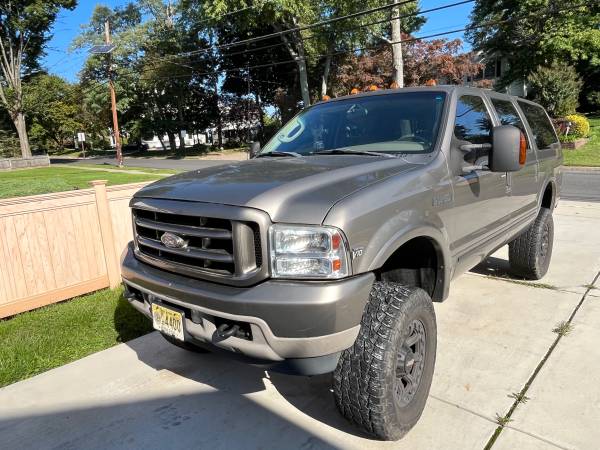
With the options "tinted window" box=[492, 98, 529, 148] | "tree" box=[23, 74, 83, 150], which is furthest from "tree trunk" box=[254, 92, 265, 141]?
"tinted window" box=[492, 98, 529, 148]

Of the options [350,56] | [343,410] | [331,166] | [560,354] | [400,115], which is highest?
[350,56]

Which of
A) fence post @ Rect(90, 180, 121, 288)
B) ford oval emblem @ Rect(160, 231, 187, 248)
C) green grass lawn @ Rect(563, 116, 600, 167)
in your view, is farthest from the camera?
green grass lawn @ Rect(563, 116, 600, 167)

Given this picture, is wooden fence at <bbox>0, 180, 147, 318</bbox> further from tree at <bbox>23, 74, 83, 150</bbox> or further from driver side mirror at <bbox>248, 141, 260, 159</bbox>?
tree at <bbox>23, 74, 83, 150</bbox>

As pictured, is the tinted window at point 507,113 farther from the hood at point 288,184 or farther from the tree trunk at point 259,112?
the tree trunk at point 259,112

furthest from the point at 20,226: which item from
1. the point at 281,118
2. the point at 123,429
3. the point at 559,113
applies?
the point at 281,118

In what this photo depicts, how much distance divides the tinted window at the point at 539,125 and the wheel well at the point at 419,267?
2.52m

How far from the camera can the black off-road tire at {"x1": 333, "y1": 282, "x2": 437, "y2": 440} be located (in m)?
2.28

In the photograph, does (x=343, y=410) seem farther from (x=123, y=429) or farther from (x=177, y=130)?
(x=177, y=130)

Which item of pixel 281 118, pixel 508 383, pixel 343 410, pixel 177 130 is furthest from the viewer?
pixel 177 130

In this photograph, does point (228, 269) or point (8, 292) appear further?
point (8, 292)

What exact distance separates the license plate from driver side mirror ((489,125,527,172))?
7.12 ft

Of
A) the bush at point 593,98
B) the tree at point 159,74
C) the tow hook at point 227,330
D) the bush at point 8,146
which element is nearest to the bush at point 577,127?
the bush at point 593,98

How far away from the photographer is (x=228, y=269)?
225cm

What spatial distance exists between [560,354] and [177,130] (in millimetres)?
41909
